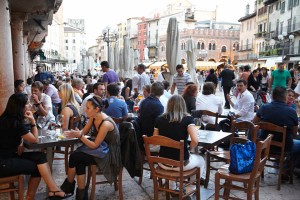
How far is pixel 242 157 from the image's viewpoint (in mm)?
3812

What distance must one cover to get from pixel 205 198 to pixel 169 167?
0.92 metres

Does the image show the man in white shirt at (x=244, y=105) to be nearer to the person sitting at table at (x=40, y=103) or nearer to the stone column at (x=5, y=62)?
the person sitting at table at (x=40, y=103)

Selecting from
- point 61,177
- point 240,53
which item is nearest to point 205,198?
point 61,177

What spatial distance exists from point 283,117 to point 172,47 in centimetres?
582

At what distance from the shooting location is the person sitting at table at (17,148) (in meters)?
3.76

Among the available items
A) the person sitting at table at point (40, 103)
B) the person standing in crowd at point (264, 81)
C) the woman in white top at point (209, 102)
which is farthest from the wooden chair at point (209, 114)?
the person standing in crowd at point (264, 81)

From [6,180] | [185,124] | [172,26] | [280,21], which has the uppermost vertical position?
[280,21]

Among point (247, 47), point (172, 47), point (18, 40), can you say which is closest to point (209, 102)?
point (172, 47)

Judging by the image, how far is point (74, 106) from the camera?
553cm

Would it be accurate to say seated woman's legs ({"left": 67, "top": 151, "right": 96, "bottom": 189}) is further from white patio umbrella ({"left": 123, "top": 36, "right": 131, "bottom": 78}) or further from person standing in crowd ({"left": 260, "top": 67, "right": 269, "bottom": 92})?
white patio umbrella ({"left": 123, "top": 36, "right": 131, "bottom": 78})

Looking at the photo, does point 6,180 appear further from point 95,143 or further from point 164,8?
point 164,8

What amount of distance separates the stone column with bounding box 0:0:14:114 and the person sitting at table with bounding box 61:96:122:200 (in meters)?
2.37

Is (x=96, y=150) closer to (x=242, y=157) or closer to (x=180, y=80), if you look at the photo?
(x=242, y=157)

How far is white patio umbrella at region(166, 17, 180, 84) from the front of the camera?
399 inches
